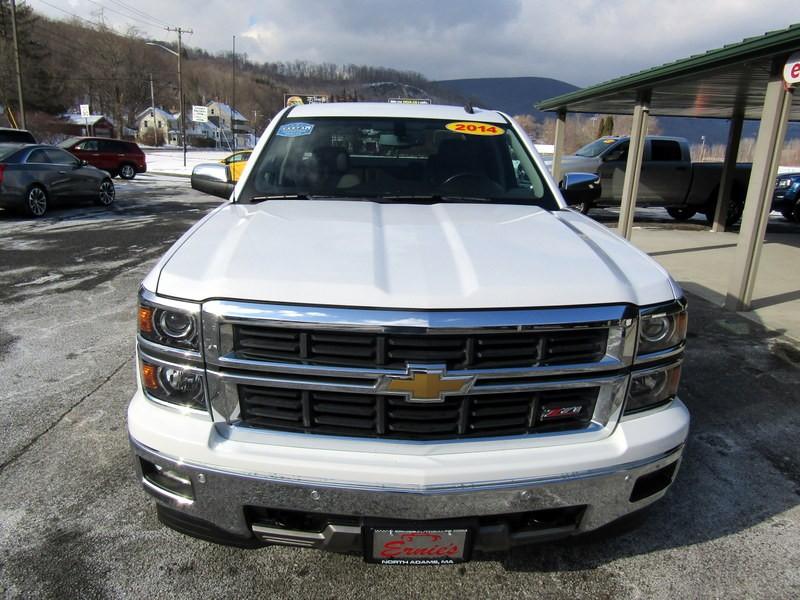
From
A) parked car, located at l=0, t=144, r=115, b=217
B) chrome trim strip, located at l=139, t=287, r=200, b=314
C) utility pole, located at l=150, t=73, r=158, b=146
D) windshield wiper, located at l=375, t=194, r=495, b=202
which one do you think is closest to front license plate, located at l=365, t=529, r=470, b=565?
chrome trim strip, located at l=139, t=287, r=200, b=314

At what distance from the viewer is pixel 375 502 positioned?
5.72ft

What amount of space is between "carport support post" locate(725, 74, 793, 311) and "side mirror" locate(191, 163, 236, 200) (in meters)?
5.41

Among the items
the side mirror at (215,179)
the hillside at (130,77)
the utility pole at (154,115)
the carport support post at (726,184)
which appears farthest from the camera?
the utility pole at (154,115)

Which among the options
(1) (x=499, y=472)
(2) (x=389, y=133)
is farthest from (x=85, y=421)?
(1) (x=499, y=472)

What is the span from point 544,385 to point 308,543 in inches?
36.8

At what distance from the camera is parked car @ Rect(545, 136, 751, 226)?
13562 millimetres

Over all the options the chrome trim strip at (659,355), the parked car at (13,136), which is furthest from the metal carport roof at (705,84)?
the parked car at (13,136)

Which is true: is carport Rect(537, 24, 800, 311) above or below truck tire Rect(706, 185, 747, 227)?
above

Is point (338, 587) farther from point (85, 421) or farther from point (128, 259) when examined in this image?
point (128, 259)

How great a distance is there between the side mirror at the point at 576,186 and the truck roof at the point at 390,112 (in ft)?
1.91

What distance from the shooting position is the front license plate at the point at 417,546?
1.79 m

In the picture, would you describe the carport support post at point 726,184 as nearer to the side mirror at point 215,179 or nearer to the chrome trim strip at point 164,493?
the side mirror at point 215,179

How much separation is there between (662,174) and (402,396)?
14146 mm

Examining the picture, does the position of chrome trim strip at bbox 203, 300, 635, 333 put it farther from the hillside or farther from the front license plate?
the hillside
